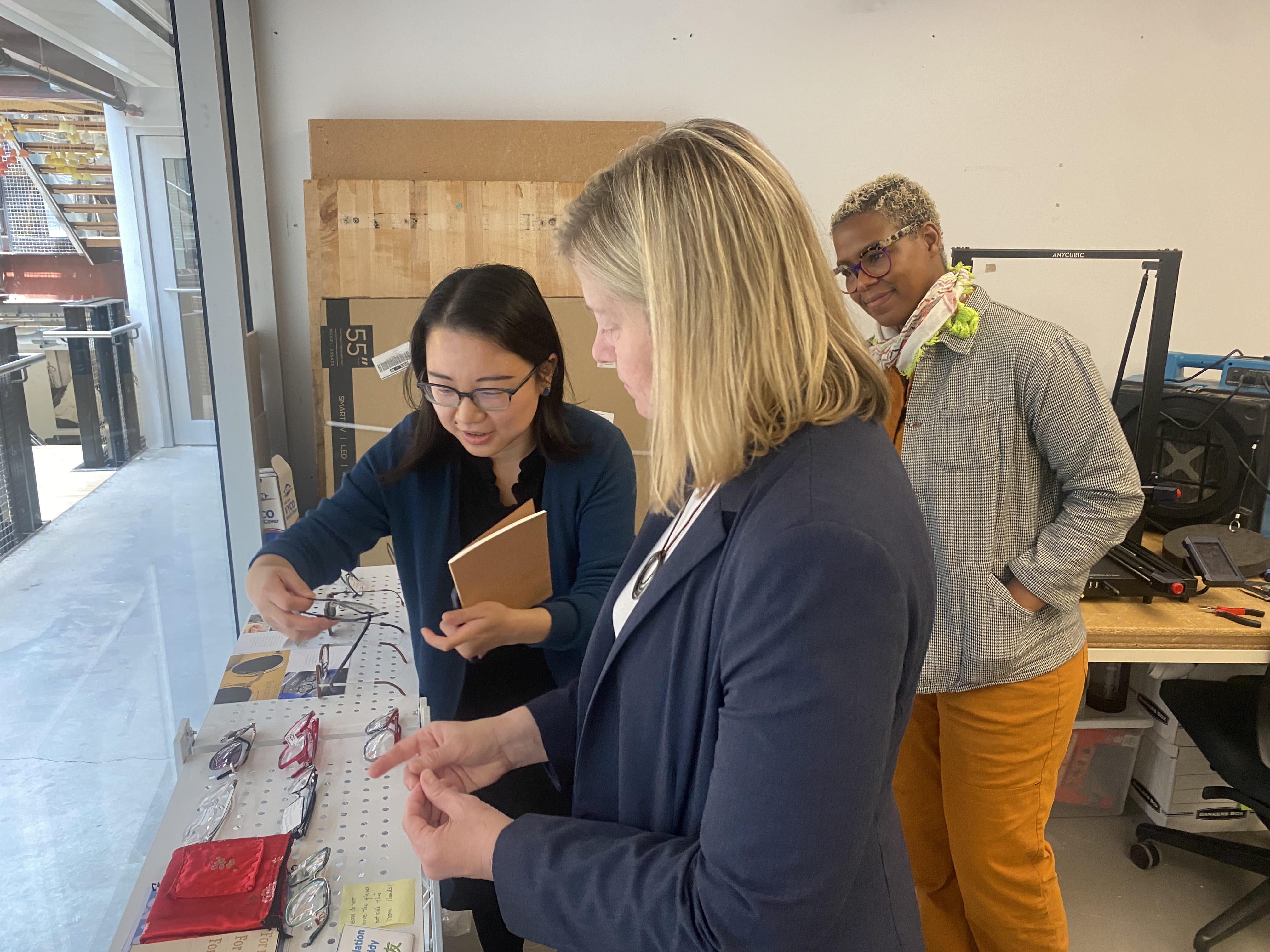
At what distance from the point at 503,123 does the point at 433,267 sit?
1.72 ft

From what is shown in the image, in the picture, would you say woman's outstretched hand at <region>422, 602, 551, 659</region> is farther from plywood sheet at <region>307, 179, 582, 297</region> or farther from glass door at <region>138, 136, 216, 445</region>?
plywood sheet at <region>307, 179, 582, 297</region>

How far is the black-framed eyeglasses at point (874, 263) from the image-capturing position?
1.71 meters

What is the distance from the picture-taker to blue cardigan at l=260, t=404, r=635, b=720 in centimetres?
134

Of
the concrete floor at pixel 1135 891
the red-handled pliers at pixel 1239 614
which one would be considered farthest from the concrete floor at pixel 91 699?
the red-handled pliers at pixel 1239 614

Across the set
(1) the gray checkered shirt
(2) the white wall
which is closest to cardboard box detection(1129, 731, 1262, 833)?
(1) the gray checkered shirt

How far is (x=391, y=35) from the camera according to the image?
2699mm

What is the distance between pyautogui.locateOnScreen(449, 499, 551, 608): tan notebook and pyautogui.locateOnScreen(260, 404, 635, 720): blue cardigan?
0.09 m

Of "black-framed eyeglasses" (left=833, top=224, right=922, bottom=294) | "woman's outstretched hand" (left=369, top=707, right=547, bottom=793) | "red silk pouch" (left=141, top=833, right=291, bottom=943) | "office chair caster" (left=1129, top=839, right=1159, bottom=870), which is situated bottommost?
"office chair caster" (left=1129, top=839, right=1159, bottom=870)

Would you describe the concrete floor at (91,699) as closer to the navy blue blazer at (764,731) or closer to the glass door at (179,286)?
the glass door at (179,286)

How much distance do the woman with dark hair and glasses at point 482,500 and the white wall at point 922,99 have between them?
1718mm

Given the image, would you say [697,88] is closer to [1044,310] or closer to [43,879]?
[1044,310]

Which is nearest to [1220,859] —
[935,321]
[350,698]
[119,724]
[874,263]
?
[935,321]

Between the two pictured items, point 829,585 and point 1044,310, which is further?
point 1044,310

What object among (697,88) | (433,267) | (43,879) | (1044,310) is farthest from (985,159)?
(43,879)
